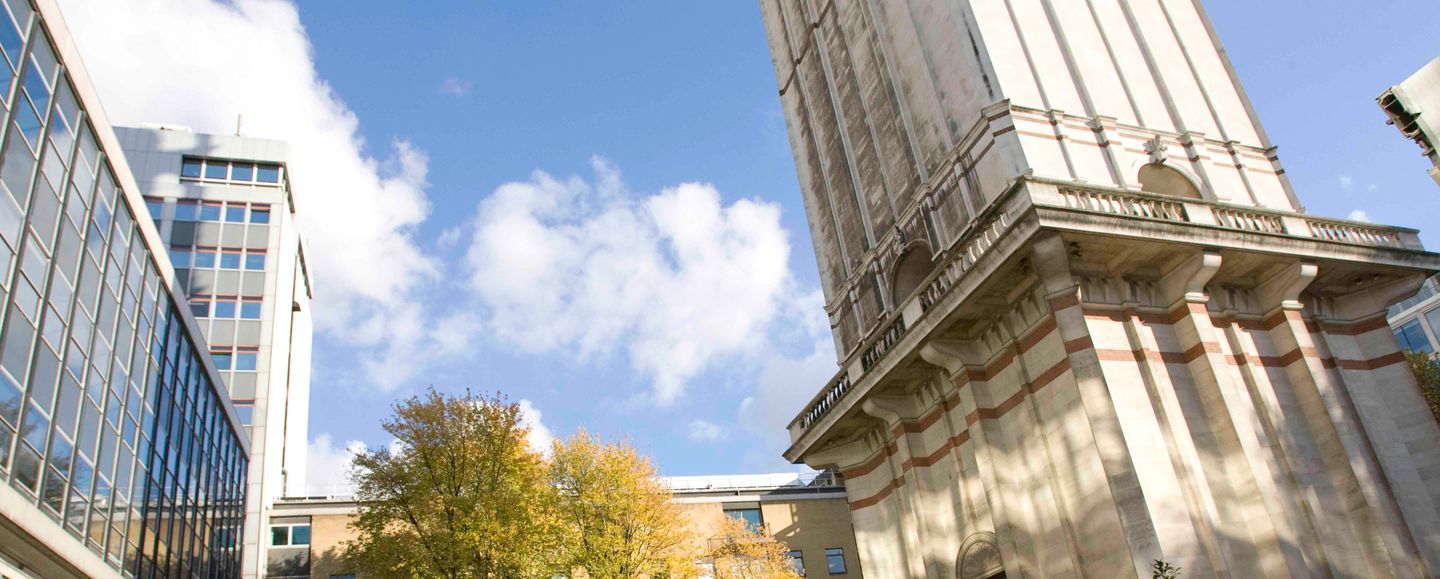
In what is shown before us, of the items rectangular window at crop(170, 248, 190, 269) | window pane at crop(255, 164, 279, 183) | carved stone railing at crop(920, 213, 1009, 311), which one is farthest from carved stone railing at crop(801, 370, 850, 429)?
window pane at crop(255, 164, 279, 183)

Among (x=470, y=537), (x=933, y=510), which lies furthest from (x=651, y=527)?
(x=933, y=510)

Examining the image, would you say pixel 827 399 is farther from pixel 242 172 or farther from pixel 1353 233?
pixel 242 172

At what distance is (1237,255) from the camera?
77.7ft

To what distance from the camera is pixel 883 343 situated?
93.2 feet

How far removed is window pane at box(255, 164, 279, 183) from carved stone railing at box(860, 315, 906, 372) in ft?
153

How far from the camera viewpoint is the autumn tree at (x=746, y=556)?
45.1 m

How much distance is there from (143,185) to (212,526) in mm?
30377

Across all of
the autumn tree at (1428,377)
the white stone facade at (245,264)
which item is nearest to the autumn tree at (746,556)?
the white stone facade at (245,264)

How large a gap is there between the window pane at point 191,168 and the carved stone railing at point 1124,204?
5545 centimetres

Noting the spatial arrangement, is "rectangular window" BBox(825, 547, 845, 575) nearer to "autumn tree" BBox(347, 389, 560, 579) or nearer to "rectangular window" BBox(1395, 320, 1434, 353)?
"autumn tree" BBox(347, 389, 560, 579)

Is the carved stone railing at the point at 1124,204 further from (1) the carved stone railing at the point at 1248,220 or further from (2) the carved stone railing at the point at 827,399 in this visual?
(2) the carved stone railing at the point at 827,399

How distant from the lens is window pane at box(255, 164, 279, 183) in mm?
60844

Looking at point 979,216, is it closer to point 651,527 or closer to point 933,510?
point 933,510

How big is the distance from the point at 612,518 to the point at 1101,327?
2375 cm
